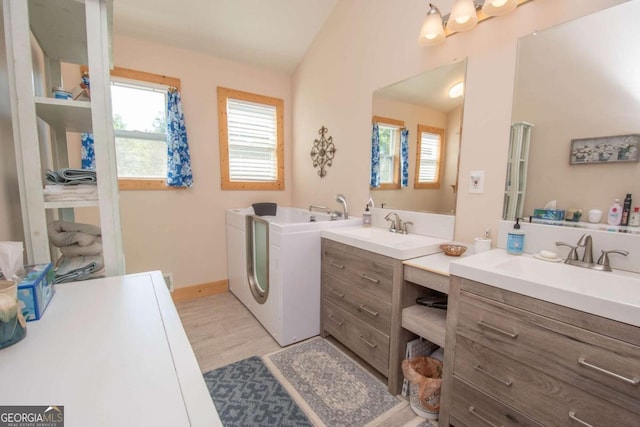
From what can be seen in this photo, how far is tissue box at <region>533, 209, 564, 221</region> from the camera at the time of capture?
1.42 meters

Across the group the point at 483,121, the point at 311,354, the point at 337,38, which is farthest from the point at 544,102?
the point at 311,354

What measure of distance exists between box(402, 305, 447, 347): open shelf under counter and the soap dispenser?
20.0 inches

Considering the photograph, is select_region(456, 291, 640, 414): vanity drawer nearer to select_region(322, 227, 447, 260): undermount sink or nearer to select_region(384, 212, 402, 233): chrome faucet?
select_region(322, 227, 447, 260): undermount sink

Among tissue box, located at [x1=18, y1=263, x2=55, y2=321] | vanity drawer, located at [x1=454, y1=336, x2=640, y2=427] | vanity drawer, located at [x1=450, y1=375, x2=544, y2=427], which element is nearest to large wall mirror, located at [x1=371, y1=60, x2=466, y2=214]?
vanity drawer, located at [x1=454, y1=336, x2=640, y2=427]

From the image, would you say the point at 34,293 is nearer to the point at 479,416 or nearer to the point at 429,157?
the point at 479,416

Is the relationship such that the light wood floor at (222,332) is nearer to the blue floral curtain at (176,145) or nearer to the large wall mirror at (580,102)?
the blue floral curtain at (176,145)

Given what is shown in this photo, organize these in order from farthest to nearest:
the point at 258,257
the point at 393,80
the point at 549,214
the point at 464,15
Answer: the point at 258,257 < the point at 393,80 < the point at 464,15 < the point at 549,214

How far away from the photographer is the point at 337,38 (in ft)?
8.87

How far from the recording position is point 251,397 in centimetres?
167

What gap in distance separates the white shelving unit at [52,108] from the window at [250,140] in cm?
190

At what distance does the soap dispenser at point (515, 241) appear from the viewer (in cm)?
150

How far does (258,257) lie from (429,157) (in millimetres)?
1691

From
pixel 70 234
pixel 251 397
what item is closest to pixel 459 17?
pixel 70 234

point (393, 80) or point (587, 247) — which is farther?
point (393, 80)
